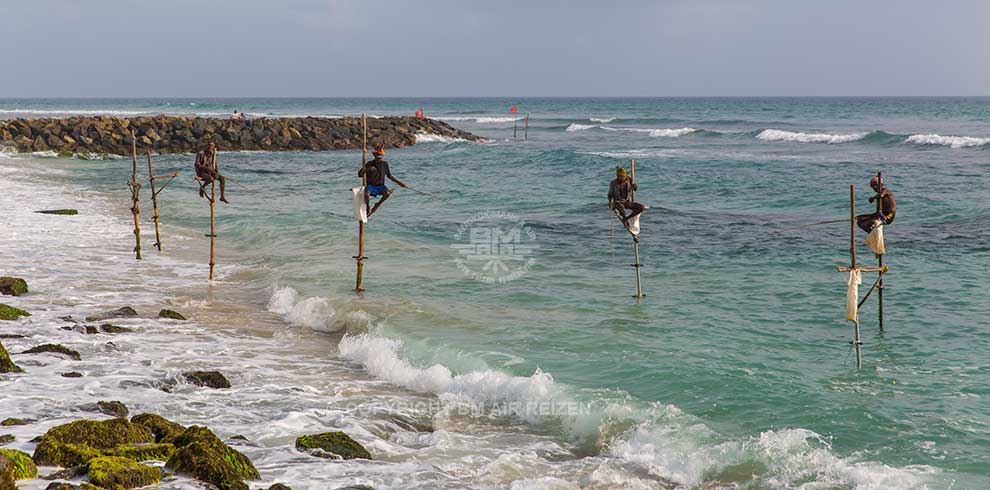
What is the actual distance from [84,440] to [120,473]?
1094 millimetres

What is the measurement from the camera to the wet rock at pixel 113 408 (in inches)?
376

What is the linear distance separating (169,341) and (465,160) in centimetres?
3655

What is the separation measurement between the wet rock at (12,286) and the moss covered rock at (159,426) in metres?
7.85

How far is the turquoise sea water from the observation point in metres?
9.66

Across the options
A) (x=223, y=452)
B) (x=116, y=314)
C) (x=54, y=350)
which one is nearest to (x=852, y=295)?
(x=223, y=452)

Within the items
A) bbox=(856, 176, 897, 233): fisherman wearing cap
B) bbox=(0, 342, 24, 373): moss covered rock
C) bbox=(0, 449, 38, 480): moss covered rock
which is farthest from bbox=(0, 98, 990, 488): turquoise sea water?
bbox=(0, 449, 38, 480): moss covered rock

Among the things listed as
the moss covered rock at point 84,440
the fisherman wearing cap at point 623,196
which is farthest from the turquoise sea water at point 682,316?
the moss covered rock at point 84,440

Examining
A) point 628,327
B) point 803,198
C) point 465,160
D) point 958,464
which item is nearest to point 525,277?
point 628,327

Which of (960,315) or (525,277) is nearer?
(960,315)

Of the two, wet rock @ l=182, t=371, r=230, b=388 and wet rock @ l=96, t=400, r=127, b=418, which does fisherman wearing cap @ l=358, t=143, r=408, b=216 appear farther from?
wet rock @ l=96, t=400, r=127, b=418

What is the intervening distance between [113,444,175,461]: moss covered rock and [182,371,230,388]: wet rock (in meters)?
2.71

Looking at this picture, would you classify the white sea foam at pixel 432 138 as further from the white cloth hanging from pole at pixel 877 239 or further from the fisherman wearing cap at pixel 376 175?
the white cloth hanging from pole at pixel 877 239

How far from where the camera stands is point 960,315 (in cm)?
1444

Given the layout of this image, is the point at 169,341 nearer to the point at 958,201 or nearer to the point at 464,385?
the point at 464,385
